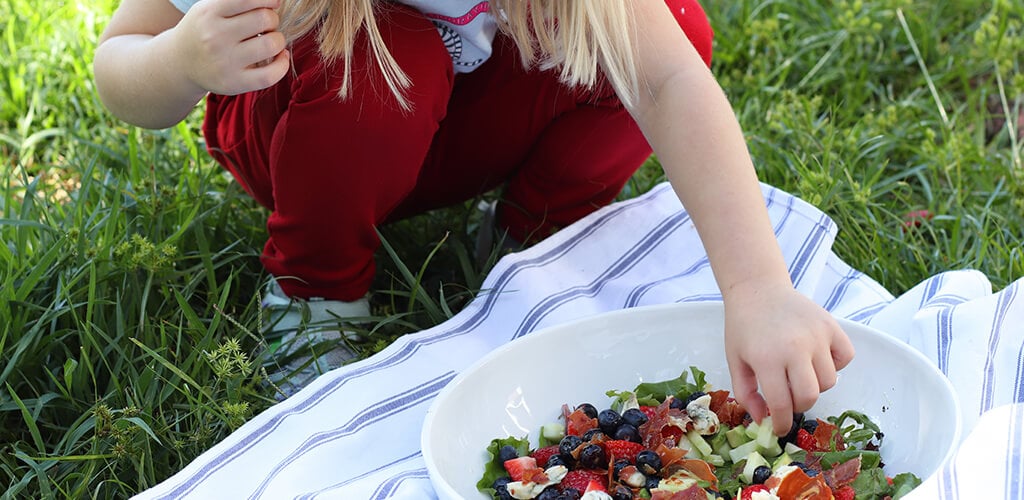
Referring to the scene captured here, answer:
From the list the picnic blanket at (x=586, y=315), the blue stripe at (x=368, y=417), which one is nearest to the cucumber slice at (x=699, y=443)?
the picnic blanket at (x=586, y=315)

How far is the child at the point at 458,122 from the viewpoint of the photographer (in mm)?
1087

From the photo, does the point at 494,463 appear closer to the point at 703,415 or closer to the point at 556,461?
the point at 556,461

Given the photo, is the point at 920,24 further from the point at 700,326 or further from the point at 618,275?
the point at 700,326

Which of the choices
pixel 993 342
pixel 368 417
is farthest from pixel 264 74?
pixel 993 342

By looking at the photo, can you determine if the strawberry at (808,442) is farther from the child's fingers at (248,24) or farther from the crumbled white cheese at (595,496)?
the child's fingers at (248,24)

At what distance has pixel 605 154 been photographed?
1.59 metres

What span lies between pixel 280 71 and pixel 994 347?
85 centimetres

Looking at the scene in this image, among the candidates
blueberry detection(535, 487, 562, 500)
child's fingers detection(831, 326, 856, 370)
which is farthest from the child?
blueberry detection(535, 487, 562, 500)

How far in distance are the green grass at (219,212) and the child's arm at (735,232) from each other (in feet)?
1.28

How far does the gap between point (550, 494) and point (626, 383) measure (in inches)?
11.4

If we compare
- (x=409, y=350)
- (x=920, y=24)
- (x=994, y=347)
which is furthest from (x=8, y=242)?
(x=920, y=24)

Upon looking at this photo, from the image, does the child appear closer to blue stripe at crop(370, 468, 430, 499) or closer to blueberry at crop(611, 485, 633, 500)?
blueberry at crop(611, 485, 633, 500)

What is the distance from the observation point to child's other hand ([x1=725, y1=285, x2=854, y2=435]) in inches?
38.9

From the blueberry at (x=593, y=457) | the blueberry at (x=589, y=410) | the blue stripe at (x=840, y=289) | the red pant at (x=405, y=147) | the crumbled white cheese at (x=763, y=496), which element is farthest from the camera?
the blue stripe at (x=840, y=289)
